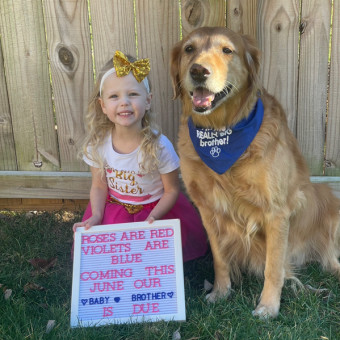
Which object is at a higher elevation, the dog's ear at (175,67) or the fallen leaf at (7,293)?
the dog's ear at (175,67)

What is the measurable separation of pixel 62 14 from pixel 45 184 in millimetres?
1401

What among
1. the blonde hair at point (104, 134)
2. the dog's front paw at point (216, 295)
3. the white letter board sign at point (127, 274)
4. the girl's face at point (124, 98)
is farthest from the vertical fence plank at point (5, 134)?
the dog's front paw at point (216, 295)

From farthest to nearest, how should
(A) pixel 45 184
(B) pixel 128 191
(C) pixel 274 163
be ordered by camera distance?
(A) pixel 45 184, (B) pixel 128 191, (C) pixel 274 163

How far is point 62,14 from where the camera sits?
3.07m

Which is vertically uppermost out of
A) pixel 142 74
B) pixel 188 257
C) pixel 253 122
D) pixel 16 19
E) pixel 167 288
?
pixel 16 19

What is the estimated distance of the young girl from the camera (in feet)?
8.37

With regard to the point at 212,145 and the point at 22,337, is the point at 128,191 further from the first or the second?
the point at 22,337

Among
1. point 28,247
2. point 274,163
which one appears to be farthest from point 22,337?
point 274,163

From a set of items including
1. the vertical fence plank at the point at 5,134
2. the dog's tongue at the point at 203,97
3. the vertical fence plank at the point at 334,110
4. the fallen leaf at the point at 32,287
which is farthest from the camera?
the vertical fence plank at the point at 5,134

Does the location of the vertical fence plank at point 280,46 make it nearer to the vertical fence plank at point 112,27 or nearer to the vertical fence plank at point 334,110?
the vertical fence plank at point 334,110

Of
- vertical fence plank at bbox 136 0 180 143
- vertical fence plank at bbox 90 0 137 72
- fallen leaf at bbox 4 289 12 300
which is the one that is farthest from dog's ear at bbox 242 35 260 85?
fallen leaf at bbox 4 289 12 300

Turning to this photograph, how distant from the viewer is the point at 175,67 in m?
2.48

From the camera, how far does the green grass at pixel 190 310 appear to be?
2051 millimetres

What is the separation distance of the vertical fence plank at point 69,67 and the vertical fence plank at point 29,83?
0.07 meters
